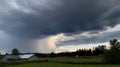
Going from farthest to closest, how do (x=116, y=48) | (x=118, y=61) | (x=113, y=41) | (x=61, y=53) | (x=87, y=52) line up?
(x=61, y=53)
(x=87, y=52)
(x=113, y=41)
(x=116, y=48)
(x=118, y=61)

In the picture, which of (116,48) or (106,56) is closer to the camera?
(106,56)

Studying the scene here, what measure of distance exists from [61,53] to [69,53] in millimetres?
10917

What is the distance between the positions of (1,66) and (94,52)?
385ft

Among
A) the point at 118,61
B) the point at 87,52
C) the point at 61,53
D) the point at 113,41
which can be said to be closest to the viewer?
the point at 118,61

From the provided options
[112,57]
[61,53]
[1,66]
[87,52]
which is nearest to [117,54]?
[112,57]

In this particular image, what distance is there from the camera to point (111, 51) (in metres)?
104

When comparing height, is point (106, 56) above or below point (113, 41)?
below

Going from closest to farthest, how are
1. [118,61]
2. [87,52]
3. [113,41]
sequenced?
[118,61], [113,41], [87,52]

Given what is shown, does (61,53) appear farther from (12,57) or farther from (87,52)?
(12,57)

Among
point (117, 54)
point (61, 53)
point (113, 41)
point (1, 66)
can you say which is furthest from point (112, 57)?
point (61, 53)

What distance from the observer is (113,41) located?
116 metres

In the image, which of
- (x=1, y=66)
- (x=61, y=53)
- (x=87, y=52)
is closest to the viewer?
(x=1, y=66)

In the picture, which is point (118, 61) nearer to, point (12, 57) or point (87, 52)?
point (87, 52)

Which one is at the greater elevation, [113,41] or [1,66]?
[113,41]
